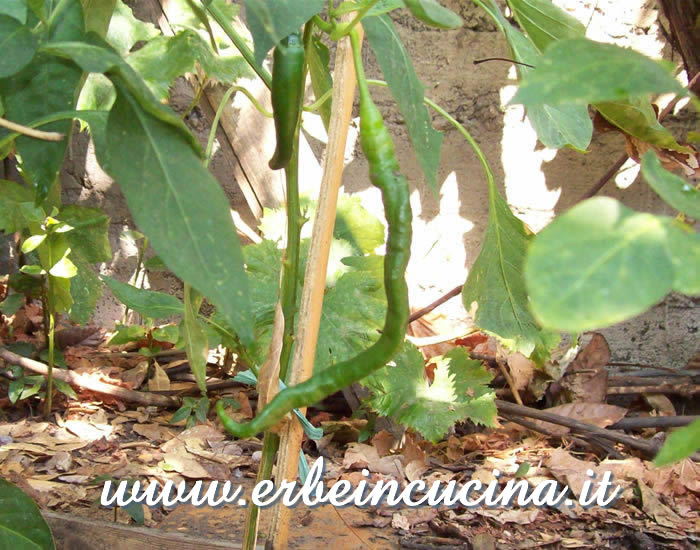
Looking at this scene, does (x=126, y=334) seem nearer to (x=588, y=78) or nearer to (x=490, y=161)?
(x=490, y=161)

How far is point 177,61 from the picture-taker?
133 centimetres

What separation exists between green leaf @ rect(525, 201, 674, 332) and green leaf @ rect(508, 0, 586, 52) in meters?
0.77

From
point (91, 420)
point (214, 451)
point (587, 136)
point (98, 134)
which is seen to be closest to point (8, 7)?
point (98, 134)

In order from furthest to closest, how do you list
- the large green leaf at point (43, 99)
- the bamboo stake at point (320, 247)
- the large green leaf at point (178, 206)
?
1. the bamboo stake at point (320, 247)
2. the large green leaf at point (43, 99)
3. the large green leaf at point (178, 206)

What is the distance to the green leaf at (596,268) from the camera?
0.90ft

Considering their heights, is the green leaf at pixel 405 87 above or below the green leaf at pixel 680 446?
above

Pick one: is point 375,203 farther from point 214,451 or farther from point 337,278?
point 214,451

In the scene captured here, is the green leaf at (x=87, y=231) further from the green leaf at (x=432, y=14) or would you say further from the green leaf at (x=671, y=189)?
the green leaf at (x=671, y=189)

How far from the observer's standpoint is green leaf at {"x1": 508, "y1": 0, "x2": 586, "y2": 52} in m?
1.00

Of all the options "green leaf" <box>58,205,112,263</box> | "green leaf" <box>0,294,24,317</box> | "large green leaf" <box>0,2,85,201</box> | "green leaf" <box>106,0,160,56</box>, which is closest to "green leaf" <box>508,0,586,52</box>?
"large green leaf" <box>0,2,85,201</box>

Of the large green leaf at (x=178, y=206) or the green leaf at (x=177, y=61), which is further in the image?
the green leaf at (x=177, y=61)

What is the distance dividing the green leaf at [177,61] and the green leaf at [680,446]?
111 centimetres

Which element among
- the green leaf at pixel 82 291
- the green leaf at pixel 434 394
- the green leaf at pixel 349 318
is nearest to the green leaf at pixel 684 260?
the green leaf at pixel 349 318

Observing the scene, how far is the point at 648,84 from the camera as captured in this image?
0.35 meters
